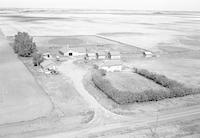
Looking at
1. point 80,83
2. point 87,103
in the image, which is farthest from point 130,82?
point 87,103

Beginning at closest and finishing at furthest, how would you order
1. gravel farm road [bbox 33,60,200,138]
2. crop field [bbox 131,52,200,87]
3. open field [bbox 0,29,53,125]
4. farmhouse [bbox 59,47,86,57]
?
gravel farm road [bbox 33,60,200,138] → open field [bbox 0,29,53,125] → crop field [bbox 131,52,200,87] → farmhouse [bbox 59,47,86,57]

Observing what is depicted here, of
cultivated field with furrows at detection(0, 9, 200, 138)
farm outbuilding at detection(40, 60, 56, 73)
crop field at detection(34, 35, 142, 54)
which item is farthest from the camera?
crop field at detection(34, 35, 142, 54)

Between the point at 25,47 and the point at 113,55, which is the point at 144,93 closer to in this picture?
the point at 113,55

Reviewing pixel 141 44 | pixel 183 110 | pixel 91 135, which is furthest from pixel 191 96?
pixel 141 44

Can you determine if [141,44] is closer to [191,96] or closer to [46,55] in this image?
[46,55]

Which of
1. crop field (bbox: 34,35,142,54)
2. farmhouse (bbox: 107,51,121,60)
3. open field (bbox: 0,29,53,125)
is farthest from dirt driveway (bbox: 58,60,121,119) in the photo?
crop field (bbox: 34,35,142,54)

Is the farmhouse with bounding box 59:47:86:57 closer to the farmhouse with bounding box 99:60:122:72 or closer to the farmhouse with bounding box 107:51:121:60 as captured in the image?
the farmhouse with bounding box 107:51:121:60

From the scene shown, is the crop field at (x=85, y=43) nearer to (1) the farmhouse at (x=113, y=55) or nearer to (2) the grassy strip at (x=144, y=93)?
(1) the farmhouse at (x=113, y=55)
